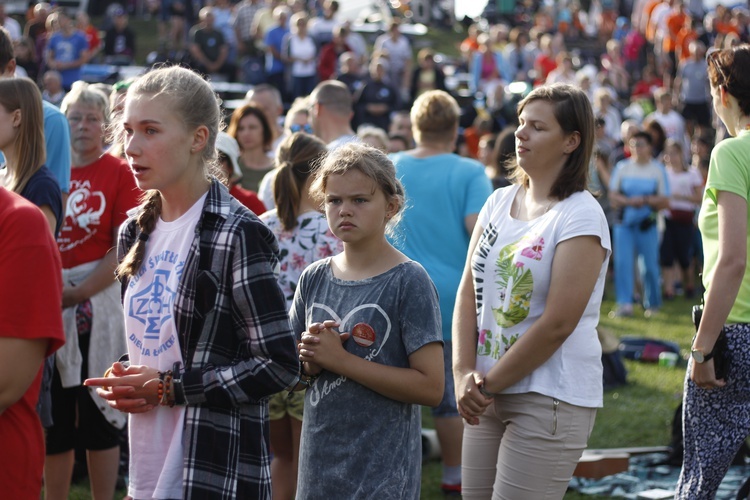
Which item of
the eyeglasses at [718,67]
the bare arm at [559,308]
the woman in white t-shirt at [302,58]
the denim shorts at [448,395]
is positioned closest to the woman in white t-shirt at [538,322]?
the bare arm at [559,308]

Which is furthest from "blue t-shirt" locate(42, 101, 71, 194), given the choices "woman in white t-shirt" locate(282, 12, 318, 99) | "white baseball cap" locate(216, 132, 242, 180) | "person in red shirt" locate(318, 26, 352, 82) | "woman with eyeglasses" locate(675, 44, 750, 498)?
"person in red shirt" locate(318, 26, 352, 82)

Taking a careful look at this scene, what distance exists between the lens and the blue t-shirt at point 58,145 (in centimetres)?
453

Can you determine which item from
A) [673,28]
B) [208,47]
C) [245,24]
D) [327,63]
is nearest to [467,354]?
[327,63]

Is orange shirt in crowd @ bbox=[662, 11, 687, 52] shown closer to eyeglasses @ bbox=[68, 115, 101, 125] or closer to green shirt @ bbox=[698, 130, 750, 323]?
eyeglasses @ bbox=[68, 115, 101, 125]

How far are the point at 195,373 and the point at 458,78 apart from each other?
20.4 m

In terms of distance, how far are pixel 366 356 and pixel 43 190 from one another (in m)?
1.72

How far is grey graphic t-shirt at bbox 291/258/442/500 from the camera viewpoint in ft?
10.2

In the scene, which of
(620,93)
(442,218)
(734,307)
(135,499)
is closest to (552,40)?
(620,93)

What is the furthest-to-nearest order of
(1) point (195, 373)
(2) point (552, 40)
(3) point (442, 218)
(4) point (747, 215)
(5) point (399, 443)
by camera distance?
(2) point (552, 40) → (3) point (442, 218) → (4) point (747, 215) → (5) point (399, 443) → (1) point (195, 373)

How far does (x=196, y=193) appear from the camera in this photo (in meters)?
2.89

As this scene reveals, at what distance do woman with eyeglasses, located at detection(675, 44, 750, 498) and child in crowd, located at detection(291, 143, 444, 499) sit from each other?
42.7 inches

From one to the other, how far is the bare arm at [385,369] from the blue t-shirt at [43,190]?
5.07 feet

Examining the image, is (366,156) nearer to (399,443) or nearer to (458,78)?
(399,443)

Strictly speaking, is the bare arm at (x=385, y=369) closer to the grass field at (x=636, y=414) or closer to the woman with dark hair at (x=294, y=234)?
the woman with dark hair at (x=294, y=234)
